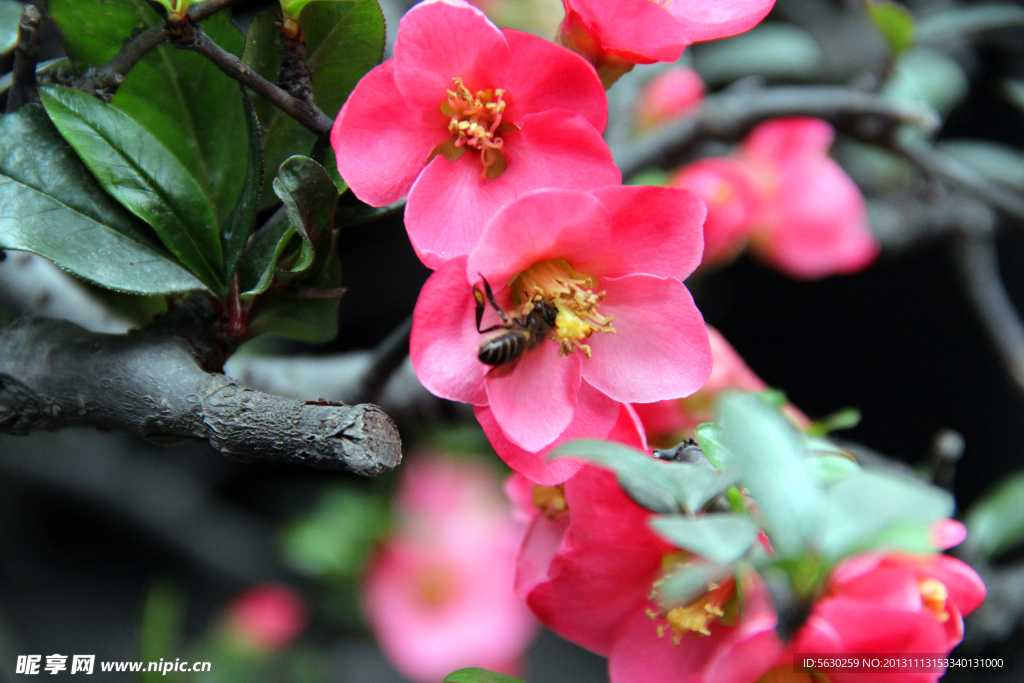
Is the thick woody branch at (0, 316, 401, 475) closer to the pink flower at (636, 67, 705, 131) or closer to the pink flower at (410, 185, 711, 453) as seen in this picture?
the pink flower at (410, 185, 711, 453)

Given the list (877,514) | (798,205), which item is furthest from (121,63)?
(798,205)

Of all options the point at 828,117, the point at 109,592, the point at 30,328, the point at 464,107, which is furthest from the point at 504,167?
the point at 109,592

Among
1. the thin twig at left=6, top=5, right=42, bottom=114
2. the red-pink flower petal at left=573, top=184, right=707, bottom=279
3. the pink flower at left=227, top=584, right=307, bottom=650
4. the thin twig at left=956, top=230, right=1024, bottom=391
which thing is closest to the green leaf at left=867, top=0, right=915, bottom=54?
the thin twig at left=956, top=230, right=1024, bottom=391

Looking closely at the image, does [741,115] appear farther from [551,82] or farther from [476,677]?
[476,677]

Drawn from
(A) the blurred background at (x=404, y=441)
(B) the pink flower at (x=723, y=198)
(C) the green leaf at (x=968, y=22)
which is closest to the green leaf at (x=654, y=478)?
(A) the blurred background at (x=404, y=441)

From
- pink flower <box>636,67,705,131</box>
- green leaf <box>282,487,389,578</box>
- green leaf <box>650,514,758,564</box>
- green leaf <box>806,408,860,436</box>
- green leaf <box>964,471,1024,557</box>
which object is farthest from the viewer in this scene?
pink flower <box>636,67,705,131</box>
